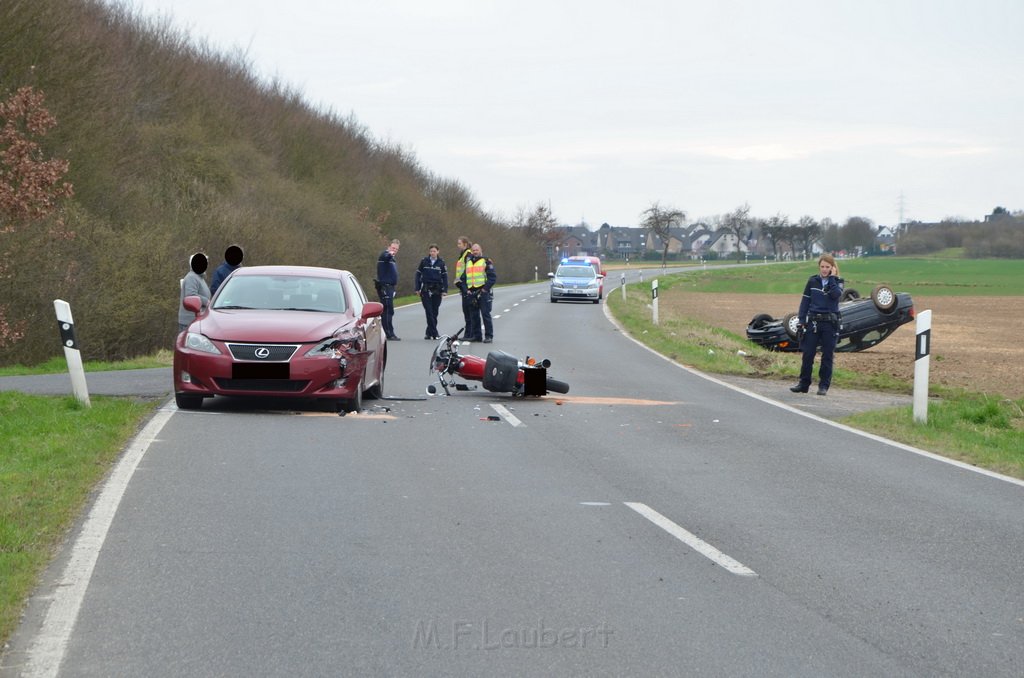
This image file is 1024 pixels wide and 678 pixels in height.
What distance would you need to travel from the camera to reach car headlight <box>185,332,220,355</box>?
1261cm

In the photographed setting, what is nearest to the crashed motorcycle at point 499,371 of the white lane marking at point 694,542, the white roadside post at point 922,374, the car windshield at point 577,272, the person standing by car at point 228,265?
the person standing by car at point 228,265

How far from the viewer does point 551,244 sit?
138 metres

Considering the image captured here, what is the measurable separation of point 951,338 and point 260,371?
24.3 m

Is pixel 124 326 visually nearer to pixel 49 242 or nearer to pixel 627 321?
pixel 49 242

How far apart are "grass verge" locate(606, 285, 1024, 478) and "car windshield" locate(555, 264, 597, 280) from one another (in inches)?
817

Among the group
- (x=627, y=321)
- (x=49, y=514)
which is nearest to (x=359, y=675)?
(x=49, y=514)

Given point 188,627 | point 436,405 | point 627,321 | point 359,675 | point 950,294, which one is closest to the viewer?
point 359,675

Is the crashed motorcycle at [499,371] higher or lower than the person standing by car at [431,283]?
lower

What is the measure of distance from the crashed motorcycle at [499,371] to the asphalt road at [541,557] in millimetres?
2409

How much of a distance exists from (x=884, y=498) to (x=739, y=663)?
436cm

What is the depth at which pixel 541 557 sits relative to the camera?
686 centimetres

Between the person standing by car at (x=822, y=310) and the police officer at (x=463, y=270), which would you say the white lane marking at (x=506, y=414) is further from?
the police officer at (x=463, y=270)

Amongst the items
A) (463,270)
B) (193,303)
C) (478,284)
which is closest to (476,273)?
(478,284)

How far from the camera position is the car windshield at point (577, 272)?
167ft
